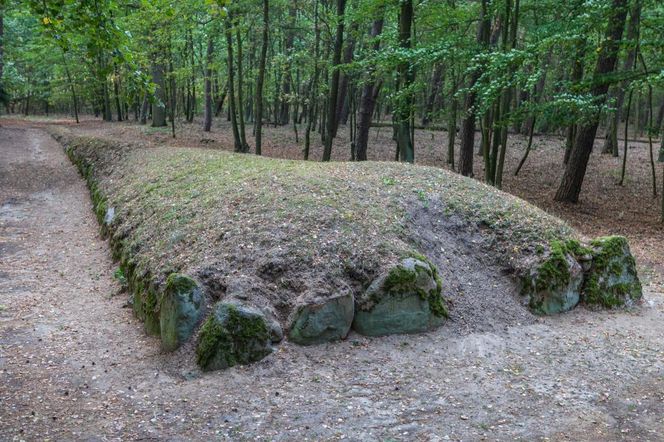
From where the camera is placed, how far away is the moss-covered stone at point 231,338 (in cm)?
473

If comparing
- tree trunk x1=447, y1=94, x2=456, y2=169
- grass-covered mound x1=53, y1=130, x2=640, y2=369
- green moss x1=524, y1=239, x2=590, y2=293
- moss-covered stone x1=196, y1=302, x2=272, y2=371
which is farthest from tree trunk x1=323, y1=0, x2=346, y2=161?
moss-covered stone x1=196, y1=302, x2=272, y2=371

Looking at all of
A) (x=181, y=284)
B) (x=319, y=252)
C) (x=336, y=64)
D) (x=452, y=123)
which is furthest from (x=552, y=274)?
(x=452, y=123)

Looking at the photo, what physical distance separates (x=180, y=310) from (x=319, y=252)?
1631mm

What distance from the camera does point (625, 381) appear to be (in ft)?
15.8

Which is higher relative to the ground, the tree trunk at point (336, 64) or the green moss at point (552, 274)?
the tree trunk at point (336, 64)

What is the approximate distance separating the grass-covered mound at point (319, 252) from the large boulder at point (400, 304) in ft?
0.04

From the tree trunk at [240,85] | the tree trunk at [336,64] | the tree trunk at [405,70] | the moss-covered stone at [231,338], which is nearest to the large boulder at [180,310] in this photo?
the moss-covered stone at [231,338]

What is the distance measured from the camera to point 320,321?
5.14 m

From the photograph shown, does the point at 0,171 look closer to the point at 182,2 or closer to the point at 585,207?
the point at 182,2

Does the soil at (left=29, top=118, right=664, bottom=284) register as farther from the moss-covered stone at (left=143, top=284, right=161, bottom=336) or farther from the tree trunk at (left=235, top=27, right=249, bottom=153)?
the moss-covered stone at (left=143, top=284, right=161, bottom=336)

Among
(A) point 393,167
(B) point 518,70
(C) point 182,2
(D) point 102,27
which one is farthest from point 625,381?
(C) point 182,2

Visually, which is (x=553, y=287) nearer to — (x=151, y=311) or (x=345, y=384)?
(x=345, y=384)

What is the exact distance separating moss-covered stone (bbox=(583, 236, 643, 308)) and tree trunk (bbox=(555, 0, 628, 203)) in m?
4.75

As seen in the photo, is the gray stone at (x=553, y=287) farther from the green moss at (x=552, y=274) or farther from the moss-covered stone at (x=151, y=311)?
the moss-covered stone at (x=151, y=311)
